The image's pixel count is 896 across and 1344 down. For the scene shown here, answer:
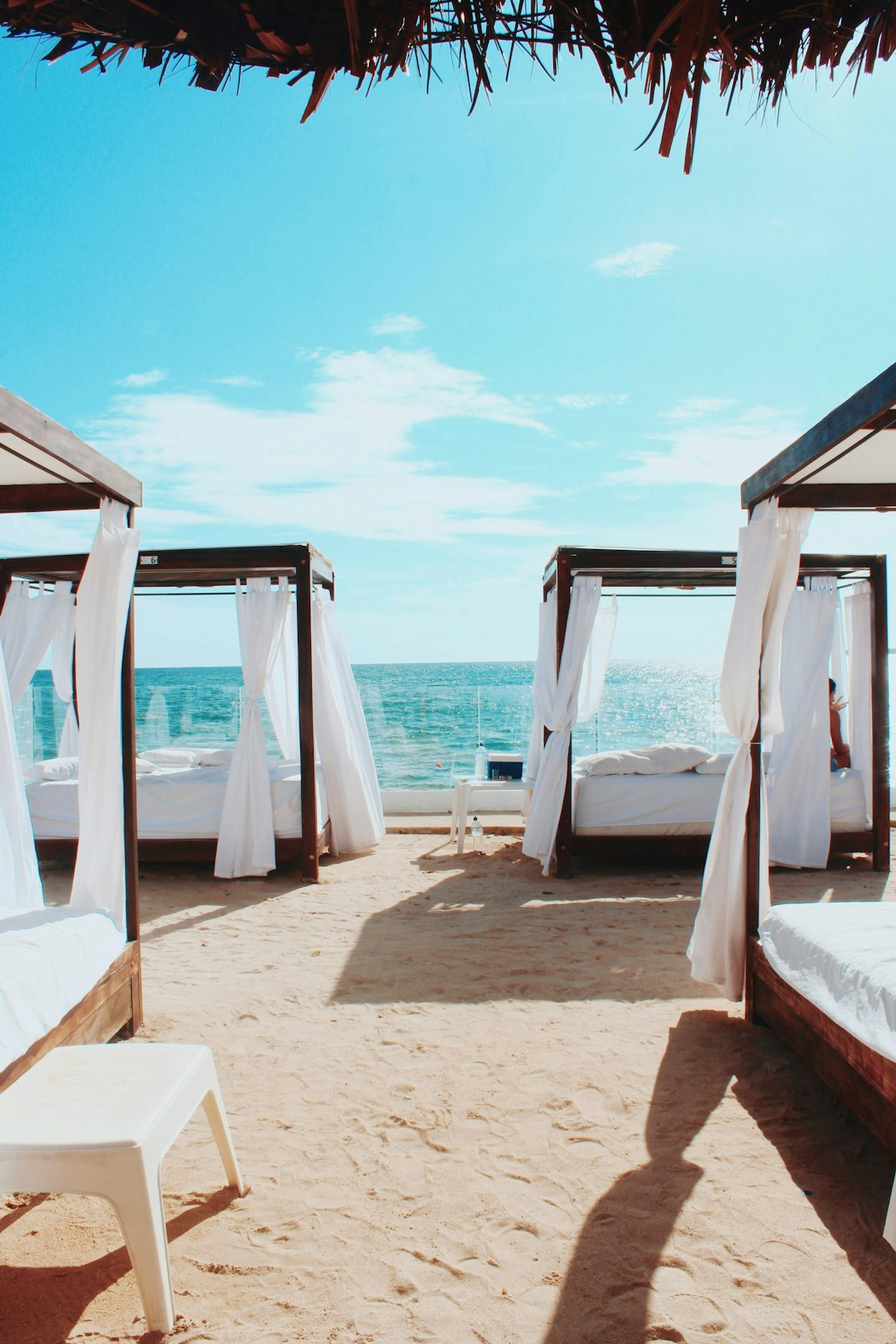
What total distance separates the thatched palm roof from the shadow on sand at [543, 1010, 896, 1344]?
92.3 inches

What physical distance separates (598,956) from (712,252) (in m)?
4.16

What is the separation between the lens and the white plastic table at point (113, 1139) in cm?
169

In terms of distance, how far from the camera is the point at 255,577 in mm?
5906

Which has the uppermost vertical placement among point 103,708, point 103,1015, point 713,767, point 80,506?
Result: point 80,506

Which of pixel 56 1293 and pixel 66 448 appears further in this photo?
pixel 66 448

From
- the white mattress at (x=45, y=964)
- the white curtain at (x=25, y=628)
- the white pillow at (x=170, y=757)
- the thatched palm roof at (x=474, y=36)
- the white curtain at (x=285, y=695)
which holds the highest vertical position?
the thatched palm roof at (x=474, y=36)

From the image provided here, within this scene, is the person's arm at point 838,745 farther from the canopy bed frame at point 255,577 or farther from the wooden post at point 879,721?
the canopy bed frame at point 255,577

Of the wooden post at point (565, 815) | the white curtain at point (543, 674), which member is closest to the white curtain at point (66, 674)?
the white curtain at point (543, 674)

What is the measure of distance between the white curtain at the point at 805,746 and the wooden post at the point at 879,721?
0.28m

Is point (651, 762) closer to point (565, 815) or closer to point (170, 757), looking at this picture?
point (565, 815)

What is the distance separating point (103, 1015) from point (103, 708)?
1084mm

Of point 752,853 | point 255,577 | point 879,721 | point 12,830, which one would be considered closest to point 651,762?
point 879,721

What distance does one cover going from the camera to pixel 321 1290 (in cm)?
185

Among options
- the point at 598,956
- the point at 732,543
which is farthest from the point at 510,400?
the point at 598,956
